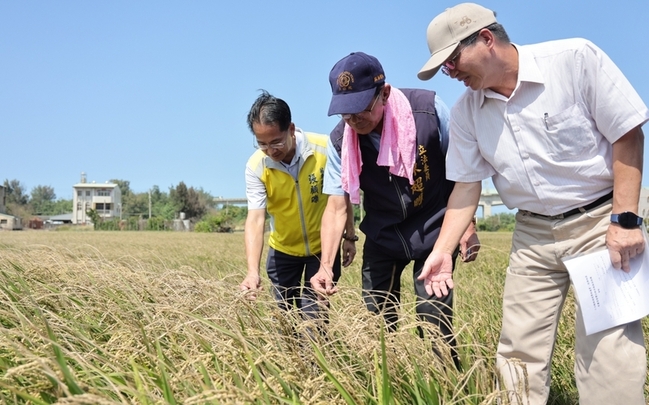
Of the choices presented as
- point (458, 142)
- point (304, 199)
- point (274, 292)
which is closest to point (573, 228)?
point (458, 142)

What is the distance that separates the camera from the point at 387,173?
316cm

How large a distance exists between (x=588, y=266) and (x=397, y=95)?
3.85ft

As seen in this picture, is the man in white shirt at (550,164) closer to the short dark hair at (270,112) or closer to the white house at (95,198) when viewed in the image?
the short dark hair at (270,112)

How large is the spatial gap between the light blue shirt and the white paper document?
38.4 inches

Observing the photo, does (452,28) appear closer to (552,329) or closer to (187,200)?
(552,329)

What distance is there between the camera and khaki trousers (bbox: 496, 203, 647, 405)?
230cm

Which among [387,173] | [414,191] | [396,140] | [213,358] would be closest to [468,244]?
[414,191]

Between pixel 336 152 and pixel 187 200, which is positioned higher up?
pixel 187 200

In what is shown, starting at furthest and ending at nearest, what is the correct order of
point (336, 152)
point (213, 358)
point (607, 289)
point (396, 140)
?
point (336, 152), point (396, 140), point (607, 289), point (213, 358)

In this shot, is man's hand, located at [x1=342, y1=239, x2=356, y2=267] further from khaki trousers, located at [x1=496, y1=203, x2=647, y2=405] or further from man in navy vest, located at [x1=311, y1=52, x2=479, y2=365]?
khaki trousers, located at [x1=496, y1=203, x2=647, y2=405]

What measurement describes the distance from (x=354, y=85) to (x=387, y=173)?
509mm

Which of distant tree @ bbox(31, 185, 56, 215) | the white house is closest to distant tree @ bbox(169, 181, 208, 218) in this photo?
the white house

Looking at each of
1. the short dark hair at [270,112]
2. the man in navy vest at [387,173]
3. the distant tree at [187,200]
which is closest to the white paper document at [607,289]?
the man in navy vest at [387,173]

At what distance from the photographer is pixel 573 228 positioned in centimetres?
246
